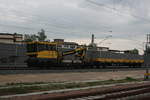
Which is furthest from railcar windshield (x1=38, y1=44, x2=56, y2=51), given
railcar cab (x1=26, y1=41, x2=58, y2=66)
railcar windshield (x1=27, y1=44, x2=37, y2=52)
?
railcar windshield (x1=27, y1=44, x2=37, y2=52)

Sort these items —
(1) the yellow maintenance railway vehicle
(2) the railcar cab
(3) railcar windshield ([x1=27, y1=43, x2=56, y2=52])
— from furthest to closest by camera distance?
(3) railcar windshield ([x1=27, y1=43, x2=56, y2=52]), (1) the yellow maintenance railway vehicle, (2) the railcar cab

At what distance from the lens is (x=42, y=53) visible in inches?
1134

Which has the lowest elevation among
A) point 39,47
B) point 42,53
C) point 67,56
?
point 67,56

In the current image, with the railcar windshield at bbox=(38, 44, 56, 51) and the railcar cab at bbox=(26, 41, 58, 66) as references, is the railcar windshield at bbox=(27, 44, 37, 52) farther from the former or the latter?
the railcar windshield at bbox=(38, 44, 56, 51)

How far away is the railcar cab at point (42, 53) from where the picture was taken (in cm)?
2791

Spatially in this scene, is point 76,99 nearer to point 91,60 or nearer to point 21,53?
point 91,60

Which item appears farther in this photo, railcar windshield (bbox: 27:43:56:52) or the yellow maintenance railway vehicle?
railcar windshield (bbox: 27:43:56:52)

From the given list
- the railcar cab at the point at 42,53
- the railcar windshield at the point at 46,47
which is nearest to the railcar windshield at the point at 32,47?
the railcar cab at the point at 42,53

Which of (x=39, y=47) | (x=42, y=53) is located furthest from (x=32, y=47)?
(x=42, y=53)

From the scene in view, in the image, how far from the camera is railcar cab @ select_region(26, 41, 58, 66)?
27906mm

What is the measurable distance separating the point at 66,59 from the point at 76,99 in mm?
21215

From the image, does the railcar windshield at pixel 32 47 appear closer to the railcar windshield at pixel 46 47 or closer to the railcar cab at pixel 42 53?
the railcar cab at pixel 42 53

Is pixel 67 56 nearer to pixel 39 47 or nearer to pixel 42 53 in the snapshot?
pixel 42 53

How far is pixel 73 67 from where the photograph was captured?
33156 millimetres
